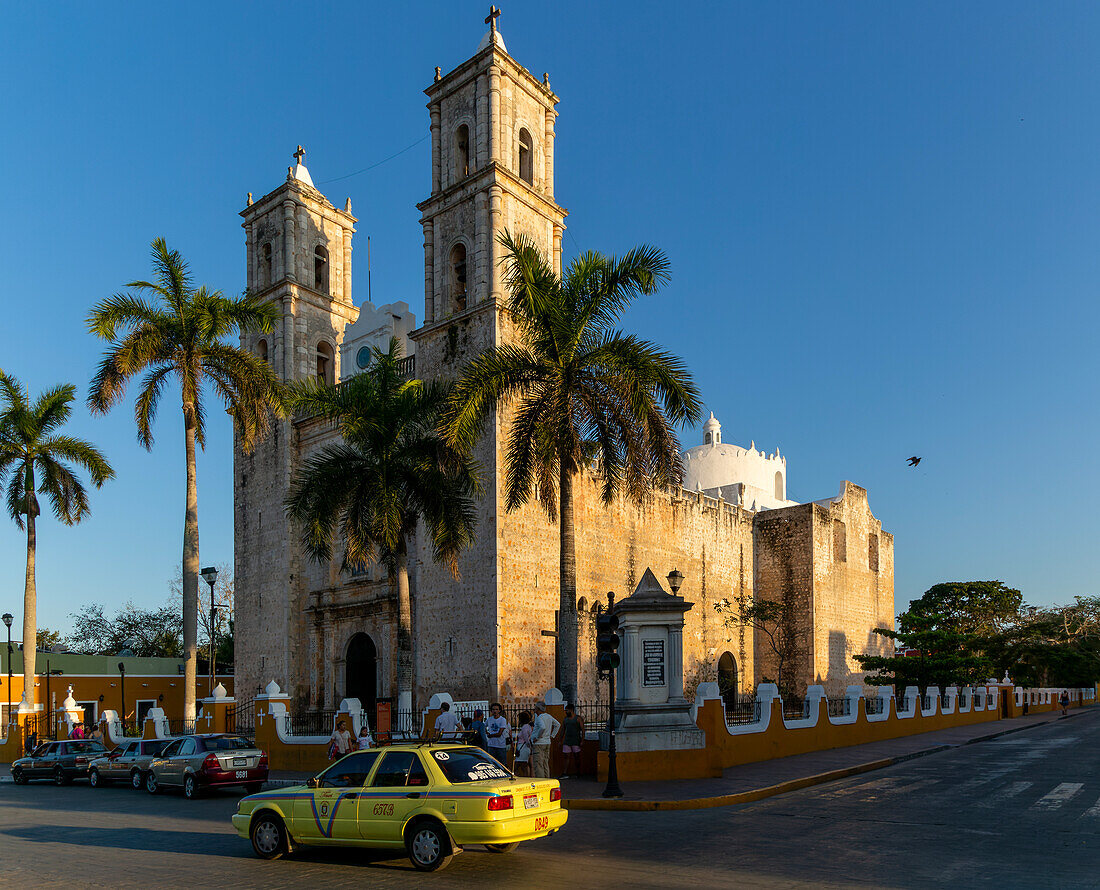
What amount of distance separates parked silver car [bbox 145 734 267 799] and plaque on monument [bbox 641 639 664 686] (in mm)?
7605

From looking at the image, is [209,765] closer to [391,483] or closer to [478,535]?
[391,483]

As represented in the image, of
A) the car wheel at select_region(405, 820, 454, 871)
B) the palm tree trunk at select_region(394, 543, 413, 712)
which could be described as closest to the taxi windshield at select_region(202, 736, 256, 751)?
the palm tree trunk at select_region(394, 543, 413, 712)

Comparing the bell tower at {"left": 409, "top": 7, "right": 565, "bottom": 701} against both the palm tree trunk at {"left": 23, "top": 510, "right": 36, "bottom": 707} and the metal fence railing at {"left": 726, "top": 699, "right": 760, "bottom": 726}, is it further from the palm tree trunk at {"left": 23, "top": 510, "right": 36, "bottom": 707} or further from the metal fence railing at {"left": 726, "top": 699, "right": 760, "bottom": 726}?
the palm tree trunk at {"left": 23, "top": 510, "right": 36, "bottom": 707}

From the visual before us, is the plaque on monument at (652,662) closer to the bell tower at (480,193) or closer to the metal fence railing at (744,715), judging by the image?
the metal fence railing at (744,715)

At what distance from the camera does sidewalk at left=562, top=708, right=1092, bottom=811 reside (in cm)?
1432

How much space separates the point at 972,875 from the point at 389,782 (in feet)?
19.0

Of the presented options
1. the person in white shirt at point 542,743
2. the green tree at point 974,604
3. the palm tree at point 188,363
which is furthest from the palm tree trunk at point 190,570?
the green tree at point 974,604

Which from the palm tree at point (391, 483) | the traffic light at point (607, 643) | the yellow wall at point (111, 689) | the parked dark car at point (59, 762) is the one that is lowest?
the yellow wall at point (111, 689)

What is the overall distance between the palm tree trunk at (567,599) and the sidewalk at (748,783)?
8.42 feet

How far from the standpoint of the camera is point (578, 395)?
2000 cm

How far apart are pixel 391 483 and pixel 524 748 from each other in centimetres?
797

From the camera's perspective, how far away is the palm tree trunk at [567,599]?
19.3m

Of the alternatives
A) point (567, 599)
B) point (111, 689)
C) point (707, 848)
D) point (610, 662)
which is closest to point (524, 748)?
point (610, 662)

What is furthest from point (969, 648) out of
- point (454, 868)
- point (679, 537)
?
point (454, 868)
